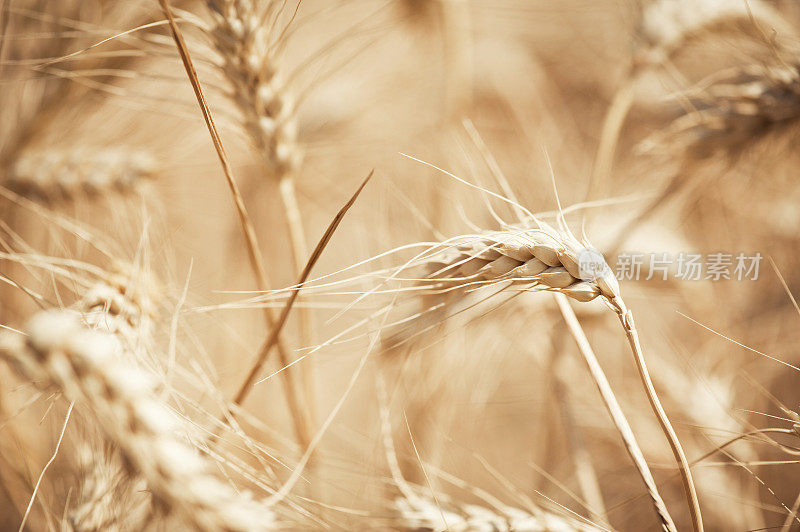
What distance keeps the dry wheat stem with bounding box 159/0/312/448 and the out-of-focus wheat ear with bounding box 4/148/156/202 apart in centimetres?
32

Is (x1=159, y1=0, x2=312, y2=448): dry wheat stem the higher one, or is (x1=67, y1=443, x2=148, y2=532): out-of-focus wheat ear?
(x1=159, y1=0, x2=312, y2=448): dry wheat stem

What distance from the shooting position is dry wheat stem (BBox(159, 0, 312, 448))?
0.36 m

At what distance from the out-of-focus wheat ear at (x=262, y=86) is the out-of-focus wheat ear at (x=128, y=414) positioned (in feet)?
0.78

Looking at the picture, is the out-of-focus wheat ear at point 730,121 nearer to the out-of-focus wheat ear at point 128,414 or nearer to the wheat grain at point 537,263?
the wheat grain at point 537,263

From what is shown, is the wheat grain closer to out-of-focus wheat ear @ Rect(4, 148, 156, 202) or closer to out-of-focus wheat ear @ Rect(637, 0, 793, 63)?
out-of-focus wheat ear @ Rect(637, 0, 793, 63)

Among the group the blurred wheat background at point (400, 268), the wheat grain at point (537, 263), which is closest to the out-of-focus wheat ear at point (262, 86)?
the blurred wheat background at point (400, 268)

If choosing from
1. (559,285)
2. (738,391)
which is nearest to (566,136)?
(738,391)

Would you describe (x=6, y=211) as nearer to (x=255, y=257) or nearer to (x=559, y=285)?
(x=255, y=257)

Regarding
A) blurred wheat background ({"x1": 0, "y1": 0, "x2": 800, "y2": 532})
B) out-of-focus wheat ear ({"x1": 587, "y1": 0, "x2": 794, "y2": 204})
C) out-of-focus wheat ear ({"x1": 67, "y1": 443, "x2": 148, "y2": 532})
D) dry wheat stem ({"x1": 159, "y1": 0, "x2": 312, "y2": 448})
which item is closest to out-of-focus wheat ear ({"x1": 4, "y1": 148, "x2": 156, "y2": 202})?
blurred wheat background ({"x1": 0, "y1": 0, "x2": 800, "y2": 532})

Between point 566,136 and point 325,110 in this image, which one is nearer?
point 325,110

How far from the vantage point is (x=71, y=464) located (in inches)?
26.0

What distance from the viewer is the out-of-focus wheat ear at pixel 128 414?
318 millimetres

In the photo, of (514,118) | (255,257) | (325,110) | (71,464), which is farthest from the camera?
(514,118)

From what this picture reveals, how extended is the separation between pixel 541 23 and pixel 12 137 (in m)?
1.09
